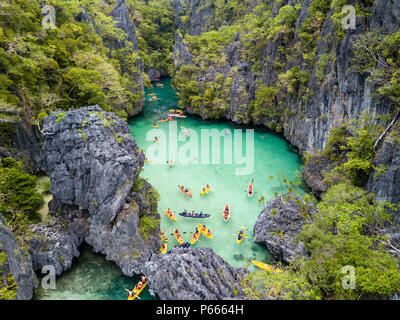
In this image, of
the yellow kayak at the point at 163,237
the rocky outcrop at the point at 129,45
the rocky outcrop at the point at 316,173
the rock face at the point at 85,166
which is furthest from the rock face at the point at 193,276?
the rocky outcrop at the point at 129,45

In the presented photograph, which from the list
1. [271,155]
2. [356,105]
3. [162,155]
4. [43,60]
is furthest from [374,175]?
[43,60]

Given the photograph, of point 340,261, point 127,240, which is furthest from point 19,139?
point 340,261

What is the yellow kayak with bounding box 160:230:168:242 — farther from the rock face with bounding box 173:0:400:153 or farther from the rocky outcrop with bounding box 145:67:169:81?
the rocky outcrop with bounding box 145:67:169:81

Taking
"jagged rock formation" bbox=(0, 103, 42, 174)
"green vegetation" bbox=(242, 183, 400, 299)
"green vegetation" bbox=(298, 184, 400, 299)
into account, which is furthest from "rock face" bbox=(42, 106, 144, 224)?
"green vegetation" bbox=(298, 184, 400, 299)

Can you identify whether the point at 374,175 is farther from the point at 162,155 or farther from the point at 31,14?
the point at 31,14

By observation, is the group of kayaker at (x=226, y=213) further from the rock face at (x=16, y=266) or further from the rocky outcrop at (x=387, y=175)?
the rock face at (x=16, y=266)

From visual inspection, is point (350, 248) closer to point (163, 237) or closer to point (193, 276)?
point (193, 276)
